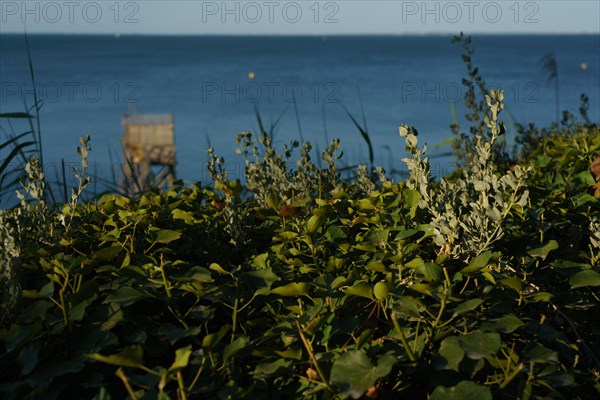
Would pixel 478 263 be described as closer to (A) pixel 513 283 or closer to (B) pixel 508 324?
(A) pixel 513 283

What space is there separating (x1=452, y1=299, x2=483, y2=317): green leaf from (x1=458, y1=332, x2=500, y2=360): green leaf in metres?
0.06

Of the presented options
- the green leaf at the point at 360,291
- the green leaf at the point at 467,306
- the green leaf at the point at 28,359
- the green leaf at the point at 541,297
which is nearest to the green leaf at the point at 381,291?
the green leaf at the point at 360,291

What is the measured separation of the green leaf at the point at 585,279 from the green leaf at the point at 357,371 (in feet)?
2.17

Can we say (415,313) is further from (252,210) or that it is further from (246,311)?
(252,210)

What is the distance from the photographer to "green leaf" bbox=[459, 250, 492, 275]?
175 centimetres

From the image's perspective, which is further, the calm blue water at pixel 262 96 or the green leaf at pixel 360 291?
the calm blue water at pixel 262 96

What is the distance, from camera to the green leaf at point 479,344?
4.94 feet

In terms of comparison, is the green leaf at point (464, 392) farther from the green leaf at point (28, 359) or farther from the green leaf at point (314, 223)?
the green leaf at point (28, 359)

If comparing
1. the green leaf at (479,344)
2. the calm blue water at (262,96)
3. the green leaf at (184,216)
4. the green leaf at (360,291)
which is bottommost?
the green leaf at (479,344)

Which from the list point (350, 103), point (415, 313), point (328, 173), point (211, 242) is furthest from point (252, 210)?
point (350, 103)

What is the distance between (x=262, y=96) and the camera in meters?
54.6

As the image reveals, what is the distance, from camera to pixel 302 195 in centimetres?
275
